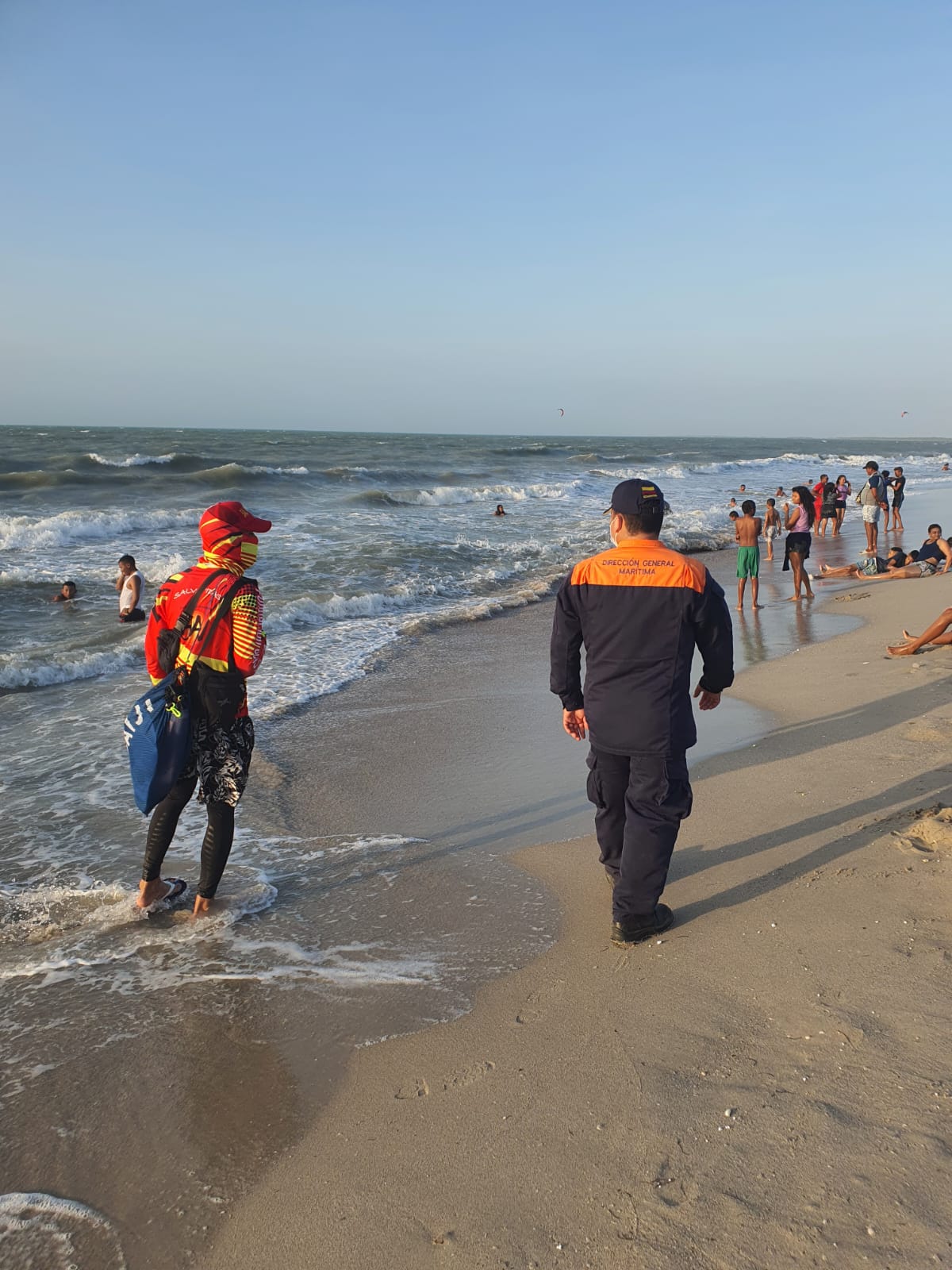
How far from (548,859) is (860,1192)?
7.61ft

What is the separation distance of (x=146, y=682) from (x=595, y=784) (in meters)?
6.39

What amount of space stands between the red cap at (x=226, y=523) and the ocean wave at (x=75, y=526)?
56.6 ft

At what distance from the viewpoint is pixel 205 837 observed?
3873mm

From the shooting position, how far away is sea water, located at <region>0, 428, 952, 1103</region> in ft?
11.3

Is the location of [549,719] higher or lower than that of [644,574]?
lower

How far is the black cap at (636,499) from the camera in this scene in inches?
130

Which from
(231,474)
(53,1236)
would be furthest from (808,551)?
(231,474)

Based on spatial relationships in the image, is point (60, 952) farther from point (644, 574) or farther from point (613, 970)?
point (644, 574)

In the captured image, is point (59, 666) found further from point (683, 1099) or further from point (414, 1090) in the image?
point (683, 1099)

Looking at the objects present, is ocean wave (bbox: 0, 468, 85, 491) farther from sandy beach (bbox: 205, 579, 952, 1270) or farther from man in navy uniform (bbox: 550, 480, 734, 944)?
sandy beach (bbox: 205, 579, 952, 1270)

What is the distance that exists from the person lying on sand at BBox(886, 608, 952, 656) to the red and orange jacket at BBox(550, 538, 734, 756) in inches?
213

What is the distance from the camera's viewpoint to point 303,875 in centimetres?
434

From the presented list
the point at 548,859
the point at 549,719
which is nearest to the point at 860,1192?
the point at 548,859

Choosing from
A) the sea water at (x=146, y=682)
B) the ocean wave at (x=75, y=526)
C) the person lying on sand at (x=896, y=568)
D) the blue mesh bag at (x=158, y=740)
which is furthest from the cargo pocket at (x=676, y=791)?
the ocean wave at (x=75, y=526)
